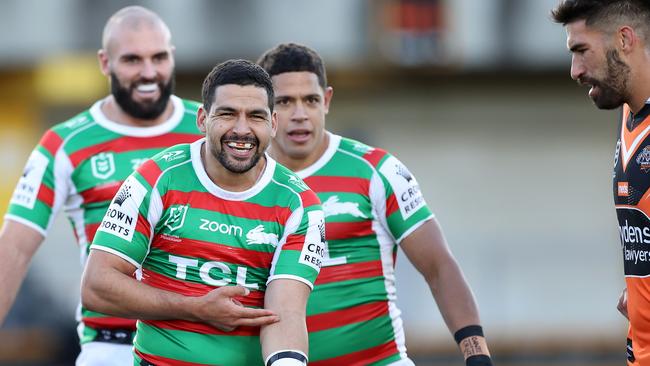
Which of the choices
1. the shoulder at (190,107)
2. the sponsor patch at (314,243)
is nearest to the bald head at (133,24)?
the shoulder at (190,107)

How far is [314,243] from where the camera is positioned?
5375mm

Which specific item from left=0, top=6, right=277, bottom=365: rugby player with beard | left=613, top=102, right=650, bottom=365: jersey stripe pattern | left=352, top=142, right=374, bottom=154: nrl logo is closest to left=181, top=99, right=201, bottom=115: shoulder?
left=0, top=6, right=277, bottom=365: rugby player with beard

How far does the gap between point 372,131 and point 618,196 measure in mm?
12035

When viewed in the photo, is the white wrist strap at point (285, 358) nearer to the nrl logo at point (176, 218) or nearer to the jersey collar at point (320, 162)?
the nrl logo at point (176, 218)

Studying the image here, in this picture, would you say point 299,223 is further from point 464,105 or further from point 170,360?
point 464,105

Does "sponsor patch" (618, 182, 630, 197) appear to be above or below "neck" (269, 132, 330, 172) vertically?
below

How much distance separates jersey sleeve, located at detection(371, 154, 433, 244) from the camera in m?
6.19

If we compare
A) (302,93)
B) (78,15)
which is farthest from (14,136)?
(302,93)

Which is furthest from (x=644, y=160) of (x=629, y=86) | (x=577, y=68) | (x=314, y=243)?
(x=314, y=243)

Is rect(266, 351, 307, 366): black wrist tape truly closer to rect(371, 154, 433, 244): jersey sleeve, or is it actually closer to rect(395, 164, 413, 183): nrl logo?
rect(371, 154, 433, 244): jersey sleeve

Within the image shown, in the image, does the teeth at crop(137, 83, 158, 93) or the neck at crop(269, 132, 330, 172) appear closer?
the neck at crop(269, 132, 330, 172)

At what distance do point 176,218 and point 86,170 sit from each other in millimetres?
1504

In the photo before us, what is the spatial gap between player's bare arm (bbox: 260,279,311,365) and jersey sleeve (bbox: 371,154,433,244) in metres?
1.01

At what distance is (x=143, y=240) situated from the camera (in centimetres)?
521
